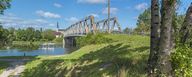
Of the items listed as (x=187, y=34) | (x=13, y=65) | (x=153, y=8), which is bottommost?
(x=13, y=65)

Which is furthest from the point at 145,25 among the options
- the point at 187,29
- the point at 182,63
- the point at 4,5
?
the point at 182,63

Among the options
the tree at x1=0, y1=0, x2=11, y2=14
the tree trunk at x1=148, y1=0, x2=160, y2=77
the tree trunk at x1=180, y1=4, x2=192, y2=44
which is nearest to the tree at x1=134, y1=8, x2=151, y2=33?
the tree at x1=0, y1=0, x2=11, y2=14

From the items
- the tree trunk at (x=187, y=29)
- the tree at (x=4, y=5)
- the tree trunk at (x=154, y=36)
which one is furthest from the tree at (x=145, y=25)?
the tree trunk at (x=154, y=36)

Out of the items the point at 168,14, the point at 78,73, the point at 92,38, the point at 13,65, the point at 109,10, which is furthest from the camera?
the point at 109,10

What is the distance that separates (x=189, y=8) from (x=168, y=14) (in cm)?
235

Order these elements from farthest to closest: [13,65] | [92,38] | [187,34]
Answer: [92,38], [13,65], [187,34]

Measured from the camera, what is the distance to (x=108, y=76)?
15359mm

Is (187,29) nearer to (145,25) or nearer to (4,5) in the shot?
(4,5)

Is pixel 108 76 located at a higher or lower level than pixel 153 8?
lower

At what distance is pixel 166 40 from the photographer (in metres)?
12.1

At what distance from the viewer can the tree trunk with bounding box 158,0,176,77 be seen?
12.0 meters

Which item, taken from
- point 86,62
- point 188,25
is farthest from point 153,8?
point 86,62

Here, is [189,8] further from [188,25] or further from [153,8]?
[153,8]

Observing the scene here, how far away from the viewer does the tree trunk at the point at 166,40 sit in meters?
12.0
